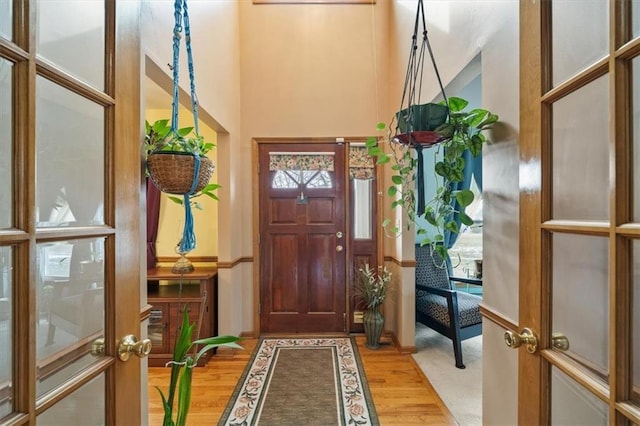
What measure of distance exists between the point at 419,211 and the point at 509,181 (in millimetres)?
368

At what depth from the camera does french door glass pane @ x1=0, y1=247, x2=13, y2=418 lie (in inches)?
21.3

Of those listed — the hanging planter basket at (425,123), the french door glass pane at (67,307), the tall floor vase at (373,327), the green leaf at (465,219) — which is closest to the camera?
the french door glass pane at (67,307)

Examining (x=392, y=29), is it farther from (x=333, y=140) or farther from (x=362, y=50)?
(x=333, y=140)

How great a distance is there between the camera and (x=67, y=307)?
2.35 feet

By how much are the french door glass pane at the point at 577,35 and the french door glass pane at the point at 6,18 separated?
115 centimetres

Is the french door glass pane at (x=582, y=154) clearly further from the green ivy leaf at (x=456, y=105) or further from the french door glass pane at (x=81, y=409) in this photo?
the french door glass pane at (x=81, y=409)

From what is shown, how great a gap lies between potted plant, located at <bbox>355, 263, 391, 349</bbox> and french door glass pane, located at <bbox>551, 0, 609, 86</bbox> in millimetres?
2482

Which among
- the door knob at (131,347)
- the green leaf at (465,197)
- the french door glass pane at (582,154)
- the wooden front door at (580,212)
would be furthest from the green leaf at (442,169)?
the door knob at (131,347)

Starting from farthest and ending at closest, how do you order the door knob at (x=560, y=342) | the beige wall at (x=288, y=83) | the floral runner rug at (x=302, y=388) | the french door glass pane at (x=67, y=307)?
1. the beige wall at (x=288, y=83)
2. the floral runner rug at (x=302, y=388)
3. the door knob at (x=560, y=342)
4. the french door glass pane at (x=67, y=307)

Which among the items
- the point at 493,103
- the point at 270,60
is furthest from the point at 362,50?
the point at 493,103

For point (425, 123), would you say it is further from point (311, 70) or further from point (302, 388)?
point (311, 70)

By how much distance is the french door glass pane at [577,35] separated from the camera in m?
0.66

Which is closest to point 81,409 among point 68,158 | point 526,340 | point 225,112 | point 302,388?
point 68,158

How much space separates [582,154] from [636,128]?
6.1 inches
